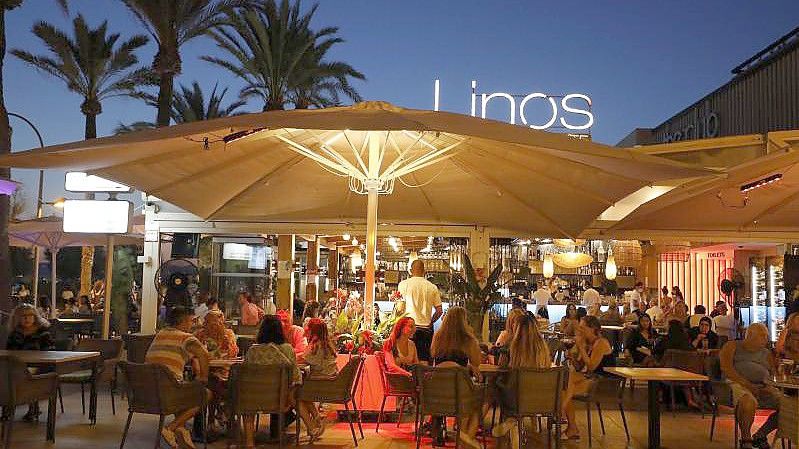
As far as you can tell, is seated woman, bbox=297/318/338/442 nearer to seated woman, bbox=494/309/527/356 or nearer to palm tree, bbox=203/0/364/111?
seated woman, bbox=494/309/527/356

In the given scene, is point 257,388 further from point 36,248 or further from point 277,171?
point 36,248

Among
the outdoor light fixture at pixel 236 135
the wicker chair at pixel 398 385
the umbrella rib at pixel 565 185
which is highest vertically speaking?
the outdoor light fixture at pixel 236 135

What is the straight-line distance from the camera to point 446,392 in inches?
295

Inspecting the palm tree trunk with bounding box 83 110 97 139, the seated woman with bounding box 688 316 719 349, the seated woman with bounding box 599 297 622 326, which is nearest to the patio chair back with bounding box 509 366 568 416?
the seated woman with bounding box 688 316 719 349

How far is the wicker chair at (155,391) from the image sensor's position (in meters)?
7.22

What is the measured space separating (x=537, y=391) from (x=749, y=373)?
2.52m

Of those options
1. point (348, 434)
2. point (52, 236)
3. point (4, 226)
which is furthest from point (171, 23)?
point (348, 434)

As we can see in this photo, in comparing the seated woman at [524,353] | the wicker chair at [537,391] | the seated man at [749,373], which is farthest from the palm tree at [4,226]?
the seated man at [749,373]

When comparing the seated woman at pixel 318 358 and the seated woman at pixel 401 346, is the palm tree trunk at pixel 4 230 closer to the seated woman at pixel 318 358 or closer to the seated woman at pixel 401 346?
the seated woman at pixel 318 358

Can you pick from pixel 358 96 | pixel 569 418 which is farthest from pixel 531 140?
pixel 358 96

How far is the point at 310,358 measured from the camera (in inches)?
332

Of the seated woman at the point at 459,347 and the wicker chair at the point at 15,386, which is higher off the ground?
the seated woman at the point at 459,347

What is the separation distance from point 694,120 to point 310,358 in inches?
641

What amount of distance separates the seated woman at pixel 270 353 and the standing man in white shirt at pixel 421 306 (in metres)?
2.76
